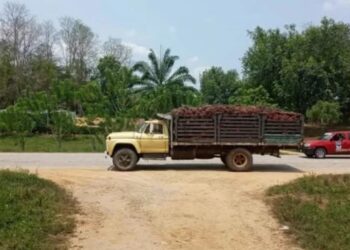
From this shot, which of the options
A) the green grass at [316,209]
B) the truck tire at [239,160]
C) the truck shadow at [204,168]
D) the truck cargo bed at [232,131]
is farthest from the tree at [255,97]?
the green grass at [316,209]

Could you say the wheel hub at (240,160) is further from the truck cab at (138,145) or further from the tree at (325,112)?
the tree at (325,112)

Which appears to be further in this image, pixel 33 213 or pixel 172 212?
pixel 172 212

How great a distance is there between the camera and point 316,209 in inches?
518

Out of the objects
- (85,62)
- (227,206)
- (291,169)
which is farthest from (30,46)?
(227,206)

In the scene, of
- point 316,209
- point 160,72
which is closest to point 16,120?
point 160,72

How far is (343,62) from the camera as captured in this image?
5759 centimetres

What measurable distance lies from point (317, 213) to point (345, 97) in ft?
155

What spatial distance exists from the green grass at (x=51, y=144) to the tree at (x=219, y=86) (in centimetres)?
2208

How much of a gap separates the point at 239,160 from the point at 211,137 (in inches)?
47.7

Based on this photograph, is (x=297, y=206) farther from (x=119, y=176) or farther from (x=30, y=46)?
(x=30, y=46)

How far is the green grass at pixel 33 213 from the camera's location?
10.7 metres

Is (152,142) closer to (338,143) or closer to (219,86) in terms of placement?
(338,143)

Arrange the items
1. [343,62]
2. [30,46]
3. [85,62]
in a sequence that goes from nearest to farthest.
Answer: [343,62], [30,46], [85,62]

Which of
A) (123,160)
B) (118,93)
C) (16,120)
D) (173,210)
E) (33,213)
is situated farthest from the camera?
(118,93)
